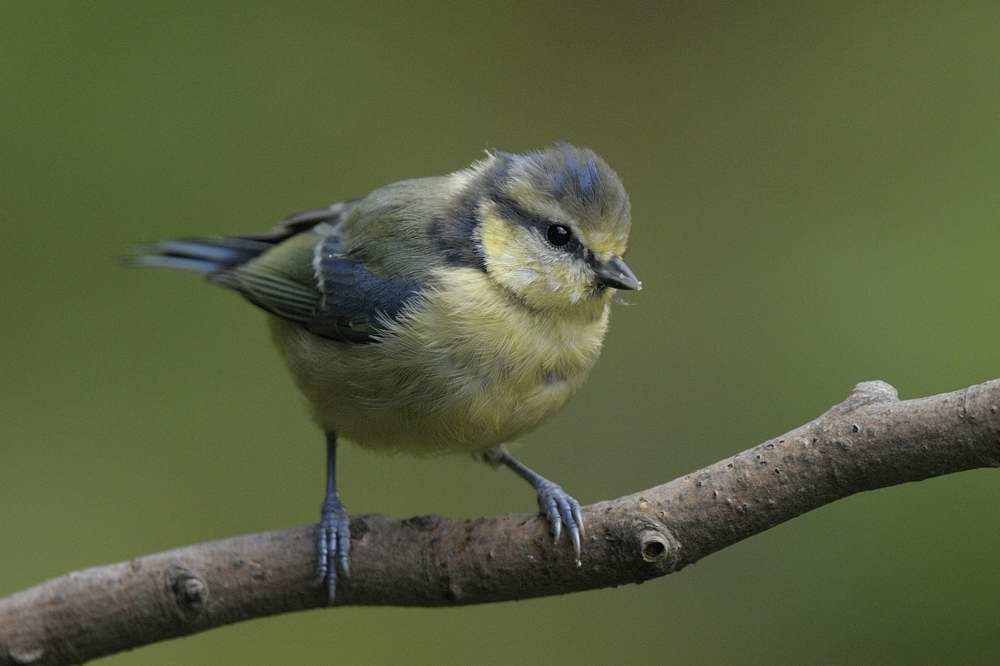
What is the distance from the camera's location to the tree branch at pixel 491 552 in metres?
1.60

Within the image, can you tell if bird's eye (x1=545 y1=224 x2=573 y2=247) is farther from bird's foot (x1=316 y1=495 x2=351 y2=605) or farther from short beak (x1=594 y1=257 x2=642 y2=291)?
bird's foot (x1=316 y1=495 x2=351 y2=605)

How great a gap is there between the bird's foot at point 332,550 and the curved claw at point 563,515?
36 cm

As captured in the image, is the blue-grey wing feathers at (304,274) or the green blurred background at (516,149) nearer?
the blue-grey wing feathers at (304,274)

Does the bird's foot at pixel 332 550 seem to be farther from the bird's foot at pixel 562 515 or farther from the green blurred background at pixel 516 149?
the green blurred background at pixel 516 149

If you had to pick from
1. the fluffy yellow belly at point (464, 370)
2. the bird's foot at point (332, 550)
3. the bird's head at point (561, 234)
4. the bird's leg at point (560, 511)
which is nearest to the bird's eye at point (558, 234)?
the bird's head at point (561, 234)

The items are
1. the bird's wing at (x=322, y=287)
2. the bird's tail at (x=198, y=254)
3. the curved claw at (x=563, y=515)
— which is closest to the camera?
the curved claw at (x=563, y=515)

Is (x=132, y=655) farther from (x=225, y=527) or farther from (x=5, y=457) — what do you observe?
(x=5, y=457)

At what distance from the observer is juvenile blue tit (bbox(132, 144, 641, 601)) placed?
2104 mm

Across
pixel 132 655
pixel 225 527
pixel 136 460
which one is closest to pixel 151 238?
pixel 136 460

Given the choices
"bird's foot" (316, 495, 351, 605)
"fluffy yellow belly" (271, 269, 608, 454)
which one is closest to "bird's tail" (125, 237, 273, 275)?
"fluffy yellow belly" (271, 269, 608, 454)

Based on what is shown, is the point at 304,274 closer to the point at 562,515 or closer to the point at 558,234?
the point at 558,234

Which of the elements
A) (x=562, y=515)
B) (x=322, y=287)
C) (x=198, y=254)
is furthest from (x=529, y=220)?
(x=198, y=254)

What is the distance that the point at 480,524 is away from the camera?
2.00 m

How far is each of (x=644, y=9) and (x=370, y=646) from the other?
2.06 metres
